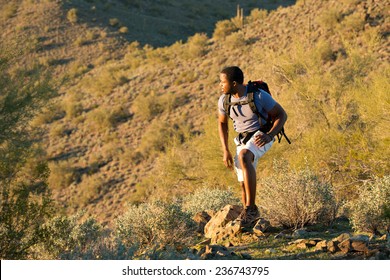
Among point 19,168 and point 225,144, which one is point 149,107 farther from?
point 225,144

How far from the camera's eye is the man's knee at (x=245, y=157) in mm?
6383

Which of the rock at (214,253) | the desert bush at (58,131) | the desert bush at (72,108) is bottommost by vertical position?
the desert bush at (58,131)

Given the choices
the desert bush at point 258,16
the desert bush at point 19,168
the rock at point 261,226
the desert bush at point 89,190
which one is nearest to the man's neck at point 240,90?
the rock at point 261,226

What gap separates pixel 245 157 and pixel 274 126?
1.62ft

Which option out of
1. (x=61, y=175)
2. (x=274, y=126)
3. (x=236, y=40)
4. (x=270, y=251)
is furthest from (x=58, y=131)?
(x=270, y=251)

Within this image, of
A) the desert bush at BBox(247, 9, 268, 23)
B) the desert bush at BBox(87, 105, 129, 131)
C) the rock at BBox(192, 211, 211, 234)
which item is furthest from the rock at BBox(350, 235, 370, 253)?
the desert bush at BBox(247, 9, 268, 23)

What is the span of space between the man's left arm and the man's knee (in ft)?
0.50

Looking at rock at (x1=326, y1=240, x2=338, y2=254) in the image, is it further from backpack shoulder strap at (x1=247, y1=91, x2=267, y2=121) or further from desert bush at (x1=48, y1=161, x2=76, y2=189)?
desert bush at (x1=48, y1=161, x2=76, y2=189)

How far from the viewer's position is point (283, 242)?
20.5 ft

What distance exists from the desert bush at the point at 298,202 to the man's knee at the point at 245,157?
39.0 inches

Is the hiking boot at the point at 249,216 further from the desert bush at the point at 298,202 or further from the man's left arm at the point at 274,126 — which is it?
the man's left arm at the point at 274,126

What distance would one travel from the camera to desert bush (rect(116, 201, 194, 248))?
7176mm

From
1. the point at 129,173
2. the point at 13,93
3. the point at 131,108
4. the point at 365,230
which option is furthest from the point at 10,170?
the point at 131,108

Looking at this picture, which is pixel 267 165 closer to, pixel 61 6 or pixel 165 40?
pixel 165 40
